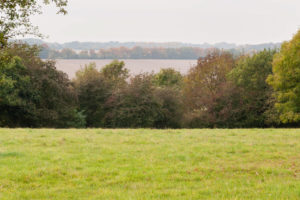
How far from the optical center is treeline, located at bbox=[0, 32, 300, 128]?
142 ft

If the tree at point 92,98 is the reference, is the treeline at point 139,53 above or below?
above

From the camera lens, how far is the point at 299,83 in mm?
41219

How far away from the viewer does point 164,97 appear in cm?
5438

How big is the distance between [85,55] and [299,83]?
8011cm

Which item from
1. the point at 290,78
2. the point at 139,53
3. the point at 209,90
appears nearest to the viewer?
the point at 290,78

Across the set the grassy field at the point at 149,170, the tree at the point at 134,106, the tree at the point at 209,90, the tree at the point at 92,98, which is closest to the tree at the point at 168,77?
the tree at the point at 209,90

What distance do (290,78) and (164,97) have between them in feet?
64.3

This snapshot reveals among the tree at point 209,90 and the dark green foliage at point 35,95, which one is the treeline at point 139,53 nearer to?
the tree at point 209,90

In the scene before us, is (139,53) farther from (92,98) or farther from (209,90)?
(92,98)

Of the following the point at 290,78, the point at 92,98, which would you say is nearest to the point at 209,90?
the point at 290,78

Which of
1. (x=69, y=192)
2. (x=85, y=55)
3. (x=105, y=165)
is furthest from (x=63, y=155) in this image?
(x=85, y=55)

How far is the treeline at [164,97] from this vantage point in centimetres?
4328

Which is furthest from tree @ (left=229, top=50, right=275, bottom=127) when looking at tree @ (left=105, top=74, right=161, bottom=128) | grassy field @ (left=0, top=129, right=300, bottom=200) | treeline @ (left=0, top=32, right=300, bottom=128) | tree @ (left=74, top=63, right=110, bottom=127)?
grassy field @ (left=0, top=129, right=300, bottom=200)

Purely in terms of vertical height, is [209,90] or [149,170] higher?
[149,170]
